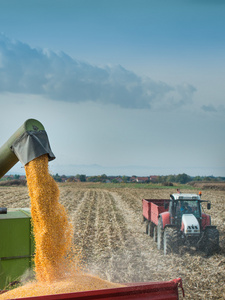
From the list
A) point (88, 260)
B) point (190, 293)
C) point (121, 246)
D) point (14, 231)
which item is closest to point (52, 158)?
point (14, 231)

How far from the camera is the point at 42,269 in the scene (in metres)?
4.93

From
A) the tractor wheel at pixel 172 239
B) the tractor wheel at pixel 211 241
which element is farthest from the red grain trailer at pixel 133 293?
the tractor wheel at pixel 211 241

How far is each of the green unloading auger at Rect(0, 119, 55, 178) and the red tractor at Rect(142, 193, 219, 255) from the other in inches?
246

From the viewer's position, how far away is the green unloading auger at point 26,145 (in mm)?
4727

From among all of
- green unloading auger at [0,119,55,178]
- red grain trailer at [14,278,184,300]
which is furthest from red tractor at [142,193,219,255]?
green unloading auger at [0,119,55,178]

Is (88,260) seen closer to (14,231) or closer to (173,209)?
(173,209)

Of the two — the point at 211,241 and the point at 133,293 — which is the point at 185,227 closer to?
the point at 211,241

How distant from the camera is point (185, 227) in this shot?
394 inches

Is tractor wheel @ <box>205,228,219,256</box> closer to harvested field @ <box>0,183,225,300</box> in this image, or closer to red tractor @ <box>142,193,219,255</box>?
red tractor @ <box>142,193,219,255</box>

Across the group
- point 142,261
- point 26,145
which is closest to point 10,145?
point 26,145

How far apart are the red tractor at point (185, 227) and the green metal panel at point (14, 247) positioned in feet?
16.8

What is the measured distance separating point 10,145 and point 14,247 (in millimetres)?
2089

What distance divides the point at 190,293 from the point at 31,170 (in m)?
4.76

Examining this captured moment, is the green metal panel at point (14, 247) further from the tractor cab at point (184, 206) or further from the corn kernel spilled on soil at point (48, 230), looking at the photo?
the tractor cab at point (184, 206)
